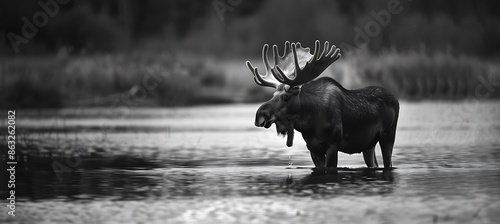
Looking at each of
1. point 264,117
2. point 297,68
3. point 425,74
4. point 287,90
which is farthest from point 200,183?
point 425,74

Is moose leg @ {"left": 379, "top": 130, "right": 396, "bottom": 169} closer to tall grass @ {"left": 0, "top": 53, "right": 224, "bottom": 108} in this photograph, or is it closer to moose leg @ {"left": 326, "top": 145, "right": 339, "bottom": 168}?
moose leg @ {"left": 326, "top": 145, "right": 339, "bottom": 168}

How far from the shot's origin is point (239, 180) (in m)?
15.6

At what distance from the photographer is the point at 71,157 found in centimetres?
2078

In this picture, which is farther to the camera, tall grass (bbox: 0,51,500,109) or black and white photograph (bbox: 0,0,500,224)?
tall grass (bbox: 0,51,500,109)

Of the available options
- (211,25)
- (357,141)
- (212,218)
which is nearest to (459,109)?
(211,25)

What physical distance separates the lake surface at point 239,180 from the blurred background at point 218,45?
20429mm

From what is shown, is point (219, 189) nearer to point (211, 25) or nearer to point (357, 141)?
point (357, 141)

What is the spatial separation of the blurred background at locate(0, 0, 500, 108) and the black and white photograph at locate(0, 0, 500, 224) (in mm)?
86

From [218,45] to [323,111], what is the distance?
36966mm

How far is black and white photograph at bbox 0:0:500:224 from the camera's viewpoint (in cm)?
1319

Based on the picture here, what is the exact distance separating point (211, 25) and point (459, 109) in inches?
584

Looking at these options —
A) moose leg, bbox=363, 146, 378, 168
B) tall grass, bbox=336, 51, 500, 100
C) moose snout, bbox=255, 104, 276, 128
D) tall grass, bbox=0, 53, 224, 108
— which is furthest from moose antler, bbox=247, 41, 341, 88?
tall grass, bbox=336, 51, 500, 100

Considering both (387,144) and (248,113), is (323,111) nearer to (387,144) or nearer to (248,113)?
(387,144)

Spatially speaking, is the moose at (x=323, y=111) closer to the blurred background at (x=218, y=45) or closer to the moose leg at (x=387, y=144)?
the moose leg at (x=387, y=144)
